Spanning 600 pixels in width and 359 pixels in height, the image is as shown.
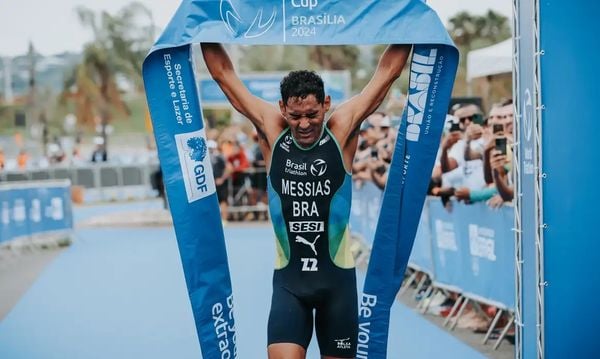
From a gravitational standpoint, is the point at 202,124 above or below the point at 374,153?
above

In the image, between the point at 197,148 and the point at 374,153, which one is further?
the point at 374,153

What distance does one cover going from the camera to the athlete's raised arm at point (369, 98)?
5609 mm

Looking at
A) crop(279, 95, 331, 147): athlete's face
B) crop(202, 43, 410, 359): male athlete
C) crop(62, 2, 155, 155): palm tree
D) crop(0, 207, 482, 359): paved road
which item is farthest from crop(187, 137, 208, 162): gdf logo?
crop(62, 2, 155, 155): palm tree

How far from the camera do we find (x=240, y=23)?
592 cm

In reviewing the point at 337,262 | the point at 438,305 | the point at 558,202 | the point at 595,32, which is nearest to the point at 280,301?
the point at 337,262

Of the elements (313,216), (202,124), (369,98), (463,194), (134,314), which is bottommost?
(134,314)

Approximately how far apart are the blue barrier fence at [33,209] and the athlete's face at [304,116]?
41.4ft

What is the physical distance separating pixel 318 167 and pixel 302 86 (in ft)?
1.49

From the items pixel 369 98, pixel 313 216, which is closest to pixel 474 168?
pixel 369 98

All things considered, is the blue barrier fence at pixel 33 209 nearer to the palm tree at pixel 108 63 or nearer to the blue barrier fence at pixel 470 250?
the blue barrier fence at pixel 470 250

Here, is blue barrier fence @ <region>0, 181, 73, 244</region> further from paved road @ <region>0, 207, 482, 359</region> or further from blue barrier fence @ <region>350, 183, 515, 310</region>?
blue barrier fence @ <region>350, 183, 515, 310</region>

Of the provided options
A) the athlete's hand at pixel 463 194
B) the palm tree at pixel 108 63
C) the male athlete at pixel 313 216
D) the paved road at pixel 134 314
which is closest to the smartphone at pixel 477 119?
the athlete's hand at pixel 463 194

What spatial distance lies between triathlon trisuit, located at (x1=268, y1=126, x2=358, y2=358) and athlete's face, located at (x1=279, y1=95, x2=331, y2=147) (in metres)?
0.08

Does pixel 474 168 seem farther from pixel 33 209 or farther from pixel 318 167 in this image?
pixel 33 209
